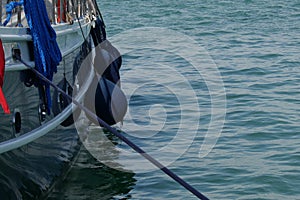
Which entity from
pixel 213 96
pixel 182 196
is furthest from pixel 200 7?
pixel 182 196

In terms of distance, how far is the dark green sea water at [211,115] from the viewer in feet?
27.2

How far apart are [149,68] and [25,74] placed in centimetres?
956

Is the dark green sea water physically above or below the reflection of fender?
below

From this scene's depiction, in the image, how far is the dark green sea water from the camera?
326 inches

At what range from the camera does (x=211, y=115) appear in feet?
36.9

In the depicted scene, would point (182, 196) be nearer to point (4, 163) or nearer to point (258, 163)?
point (258, 163)

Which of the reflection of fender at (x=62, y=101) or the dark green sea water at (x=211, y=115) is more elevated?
the reflection of fender at (x=62, y=101)

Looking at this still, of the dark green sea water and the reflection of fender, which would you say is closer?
the reflection of fender

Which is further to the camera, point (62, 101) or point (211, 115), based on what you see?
point (211, 115)

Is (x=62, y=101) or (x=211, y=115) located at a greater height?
(x=62, y=101)

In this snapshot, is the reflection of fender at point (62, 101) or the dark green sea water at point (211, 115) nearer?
the reflection of fender at point (62, 101)

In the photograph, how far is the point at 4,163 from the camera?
569cm

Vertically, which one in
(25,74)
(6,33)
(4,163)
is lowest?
(4,163)

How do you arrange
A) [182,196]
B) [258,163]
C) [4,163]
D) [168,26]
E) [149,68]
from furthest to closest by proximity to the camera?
[168,26]
[149,68]
[258,163]
[182,196]
[4,163]
